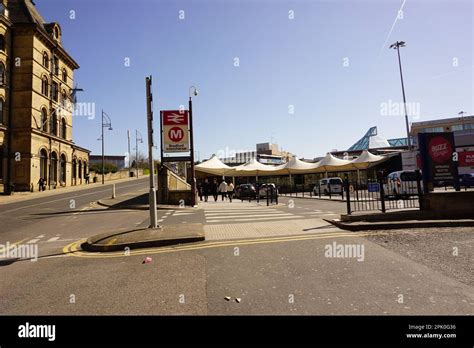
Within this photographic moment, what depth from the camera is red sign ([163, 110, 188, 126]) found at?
17609mm

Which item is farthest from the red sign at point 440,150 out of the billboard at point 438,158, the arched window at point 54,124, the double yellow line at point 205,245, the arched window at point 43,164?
the arched window at point 54,124

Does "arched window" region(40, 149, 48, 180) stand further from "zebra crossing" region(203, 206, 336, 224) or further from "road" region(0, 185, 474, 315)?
"road" region(0, 185, 474, 315)

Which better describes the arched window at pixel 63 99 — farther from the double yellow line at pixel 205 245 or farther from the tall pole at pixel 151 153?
the double yellow line at pixel 205 245

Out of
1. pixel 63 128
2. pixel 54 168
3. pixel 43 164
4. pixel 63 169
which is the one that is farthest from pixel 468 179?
pixel 63 128

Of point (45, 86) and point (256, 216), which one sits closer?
point (256, 216)

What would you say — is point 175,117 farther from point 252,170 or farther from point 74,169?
point 74,169

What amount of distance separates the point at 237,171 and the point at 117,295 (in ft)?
112

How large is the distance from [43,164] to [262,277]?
3811cm

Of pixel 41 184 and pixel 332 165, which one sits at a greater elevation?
pixel 332 165

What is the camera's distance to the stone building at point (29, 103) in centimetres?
3078

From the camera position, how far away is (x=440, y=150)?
32.5 ft

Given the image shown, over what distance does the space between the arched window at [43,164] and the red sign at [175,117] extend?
24606mm

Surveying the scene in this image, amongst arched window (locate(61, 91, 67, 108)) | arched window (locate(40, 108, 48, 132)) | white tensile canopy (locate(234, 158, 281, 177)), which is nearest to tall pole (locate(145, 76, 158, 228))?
white tensile canopy (locate(234, 158, 281, 177))

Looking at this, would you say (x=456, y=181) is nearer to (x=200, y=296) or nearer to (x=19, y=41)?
(x=200, y=296)
